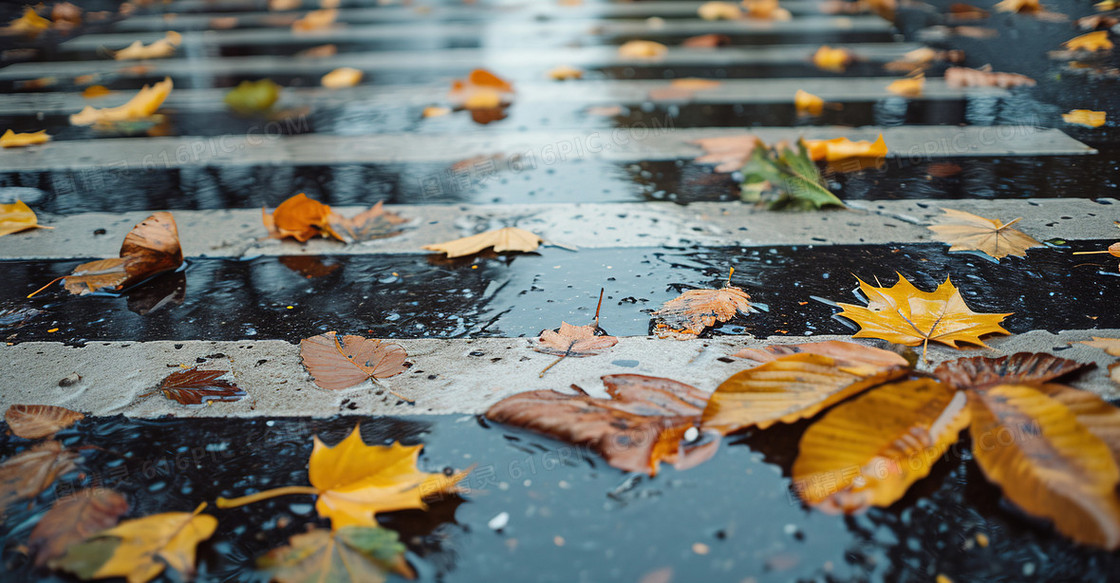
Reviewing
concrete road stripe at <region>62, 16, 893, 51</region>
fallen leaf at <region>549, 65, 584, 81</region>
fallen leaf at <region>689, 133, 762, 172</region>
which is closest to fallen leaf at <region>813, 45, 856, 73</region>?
concrete road stripe at <region>62, 16, 893, 51</region>

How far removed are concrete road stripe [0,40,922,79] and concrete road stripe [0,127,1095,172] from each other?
1382mm

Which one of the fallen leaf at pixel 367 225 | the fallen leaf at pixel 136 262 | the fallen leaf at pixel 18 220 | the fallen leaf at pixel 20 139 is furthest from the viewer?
the fallen leaf at pixel 20 139

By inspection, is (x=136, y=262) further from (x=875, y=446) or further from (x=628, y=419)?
(x=875, y=446)

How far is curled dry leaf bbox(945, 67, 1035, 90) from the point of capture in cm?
382

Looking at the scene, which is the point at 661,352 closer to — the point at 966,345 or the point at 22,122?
the point at 966,345

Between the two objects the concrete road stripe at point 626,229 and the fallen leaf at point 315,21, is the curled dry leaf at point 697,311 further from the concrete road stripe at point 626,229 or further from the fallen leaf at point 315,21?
→ the fallen leaf at point 315,21

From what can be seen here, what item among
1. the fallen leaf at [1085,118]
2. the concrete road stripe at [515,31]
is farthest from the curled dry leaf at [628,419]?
the concrete road stripe at [515,31]

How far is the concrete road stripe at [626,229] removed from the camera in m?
2.21

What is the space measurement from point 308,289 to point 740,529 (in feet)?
4.36

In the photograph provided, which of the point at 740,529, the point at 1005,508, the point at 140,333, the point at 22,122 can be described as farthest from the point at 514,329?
the point at 22,122

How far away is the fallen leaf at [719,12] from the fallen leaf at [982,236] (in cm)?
428

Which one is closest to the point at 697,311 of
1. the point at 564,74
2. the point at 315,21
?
the point at 564,74

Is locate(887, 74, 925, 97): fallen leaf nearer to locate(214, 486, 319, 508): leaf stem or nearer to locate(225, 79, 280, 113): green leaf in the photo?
locate(225, 79, 280, 113): green leaf

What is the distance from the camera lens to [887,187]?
259 centimetres
